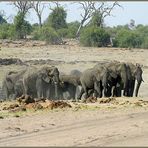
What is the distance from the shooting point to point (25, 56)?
116 ft

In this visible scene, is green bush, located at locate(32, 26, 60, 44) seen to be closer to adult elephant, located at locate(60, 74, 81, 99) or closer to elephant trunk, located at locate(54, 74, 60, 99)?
adult elephant, located at locate(60, 74, 81, 99)

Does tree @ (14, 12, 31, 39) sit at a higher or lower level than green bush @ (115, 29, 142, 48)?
higher

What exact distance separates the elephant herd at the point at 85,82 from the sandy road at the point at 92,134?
6351 millimetres

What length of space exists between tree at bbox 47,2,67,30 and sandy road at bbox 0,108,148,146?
49.5 meters

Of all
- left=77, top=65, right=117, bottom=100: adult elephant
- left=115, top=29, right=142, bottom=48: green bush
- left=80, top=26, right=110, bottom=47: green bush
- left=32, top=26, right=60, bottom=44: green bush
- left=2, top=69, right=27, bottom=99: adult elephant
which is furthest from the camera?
left=32, top=26, right=60, bottom=44: green bush

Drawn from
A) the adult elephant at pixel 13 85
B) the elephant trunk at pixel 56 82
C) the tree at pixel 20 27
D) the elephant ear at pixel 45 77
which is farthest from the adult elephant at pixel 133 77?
the tree at pixel 20 27

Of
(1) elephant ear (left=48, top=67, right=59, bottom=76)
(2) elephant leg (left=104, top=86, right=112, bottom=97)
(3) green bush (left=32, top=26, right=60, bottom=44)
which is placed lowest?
(2) elephant leg (left=104, top=86, right=112, bottom=97)

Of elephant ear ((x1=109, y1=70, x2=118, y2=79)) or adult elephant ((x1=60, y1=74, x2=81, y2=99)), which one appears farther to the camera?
adult elephant ((x1=60, y1=74, x2=81, y2=99))

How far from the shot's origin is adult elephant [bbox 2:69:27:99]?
2016 centimetres

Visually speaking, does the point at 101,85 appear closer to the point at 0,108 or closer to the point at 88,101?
the point at 88,101

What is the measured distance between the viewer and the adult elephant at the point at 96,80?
18.7 metres

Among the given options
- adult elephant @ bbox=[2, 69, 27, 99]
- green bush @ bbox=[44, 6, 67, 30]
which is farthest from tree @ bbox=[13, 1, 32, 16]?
adult elephant @ bbox=[2, 69, 27, 99]

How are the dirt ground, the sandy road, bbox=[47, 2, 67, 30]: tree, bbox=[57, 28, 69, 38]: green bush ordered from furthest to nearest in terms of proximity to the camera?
bbox=[47, 2, 67, 30]: tree
bbox=[57, 28, 69, 38]: green bush
the dirt ground
the sandy road

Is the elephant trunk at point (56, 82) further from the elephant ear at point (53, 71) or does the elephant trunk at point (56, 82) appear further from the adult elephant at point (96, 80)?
the adult elephant at point (96, 80)
